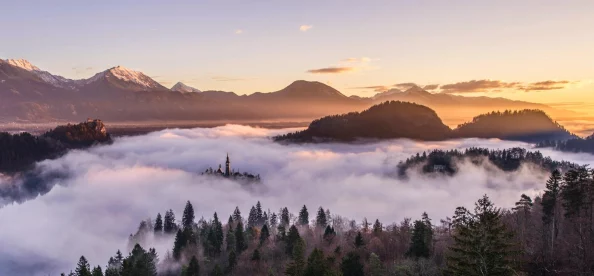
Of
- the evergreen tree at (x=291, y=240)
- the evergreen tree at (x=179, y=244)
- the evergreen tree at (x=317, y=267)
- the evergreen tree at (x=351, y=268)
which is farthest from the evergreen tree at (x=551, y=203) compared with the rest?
the evergreen tree at (x=179, y=244)

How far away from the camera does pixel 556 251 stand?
62.8 metres

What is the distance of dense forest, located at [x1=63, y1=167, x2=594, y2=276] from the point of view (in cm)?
3350

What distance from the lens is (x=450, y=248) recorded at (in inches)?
1398

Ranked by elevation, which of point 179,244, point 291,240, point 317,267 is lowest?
point 179,244

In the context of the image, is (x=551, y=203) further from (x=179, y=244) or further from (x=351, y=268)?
(x=179, y=244)

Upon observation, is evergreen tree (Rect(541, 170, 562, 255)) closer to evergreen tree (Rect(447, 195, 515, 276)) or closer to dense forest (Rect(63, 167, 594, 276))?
dense forest (Rect(63, 167, 594, 276))

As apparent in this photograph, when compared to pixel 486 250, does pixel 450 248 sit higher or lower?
lower

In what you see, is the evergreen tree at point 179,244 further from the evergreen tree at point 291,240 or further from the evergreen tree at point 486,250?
the evergreen tree at point 486,250

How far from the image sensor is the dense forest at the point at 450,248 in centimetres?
3350

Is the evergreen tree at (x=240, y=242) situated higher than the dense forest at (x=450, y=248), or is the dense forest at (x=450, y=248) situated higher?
the dense forest at (x=450, y=248)

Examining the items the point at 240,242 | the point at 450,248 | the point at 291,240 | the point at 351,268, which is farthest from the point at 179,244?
the point at 450,248

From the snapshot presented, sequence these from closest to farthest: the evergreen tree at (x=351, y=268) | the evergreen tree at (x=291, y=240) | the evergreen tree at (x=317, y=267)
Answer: the evergreen tree at (x=317, y=267)
the evergreen tree at (x=351, y=268)
the evergreen tree at (x=291, y=240)

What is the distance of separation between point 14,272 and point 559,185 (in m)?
199

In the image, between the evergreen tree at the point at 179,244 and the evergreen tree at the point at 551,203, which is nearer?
the evergreen tree at the point at 551,203
